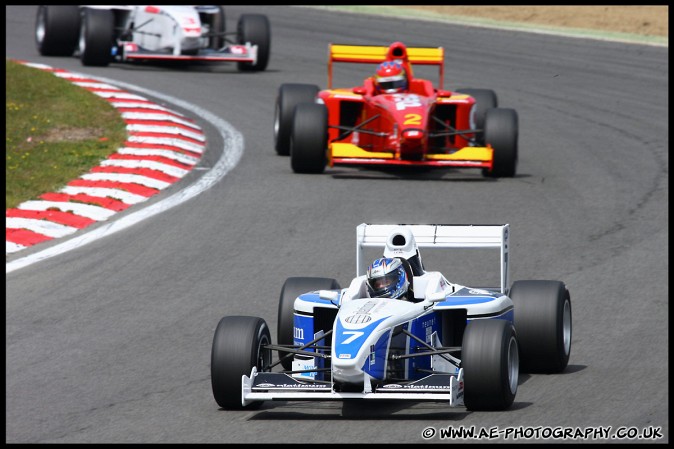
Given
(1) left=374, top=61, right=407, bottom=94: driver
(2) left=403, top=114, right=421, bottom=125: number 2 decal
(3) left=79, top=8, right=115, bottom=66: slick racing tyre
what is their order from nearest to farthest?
(2) left=403, top=114, right=421, bottom=125: number 2 decal < (1) left=374, top=61, right=407, bottom=94: driver < (3) left=79, top=8, right=115, bottom=66: slick racing tyre

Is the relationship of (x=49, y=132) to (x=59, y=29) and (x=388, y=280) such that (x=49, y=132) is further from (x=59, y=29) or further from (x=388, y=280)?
(x=388, y=280)

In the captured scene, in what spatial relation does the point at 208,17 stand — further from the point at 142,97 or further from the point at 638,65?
the point at 638,65

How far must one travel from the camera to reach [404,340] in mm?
8539

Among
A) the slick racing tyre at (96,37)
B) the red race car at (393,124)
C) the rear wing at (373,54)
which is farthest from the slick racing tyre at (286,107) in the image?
the slick racing tyre at (96,37)

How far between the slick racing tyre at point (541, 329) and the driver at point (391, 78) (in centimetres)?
798

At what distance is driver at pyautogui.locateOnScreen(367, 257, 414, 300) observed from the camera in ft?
28.5

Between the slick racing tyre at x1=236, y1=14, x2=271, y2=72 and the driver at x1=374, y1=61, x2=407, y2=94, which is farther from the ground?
the slick racing tyre at x1=236, y1=14, x2=271, y2=72

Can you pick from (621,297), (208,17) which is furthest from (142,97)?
(621,297)

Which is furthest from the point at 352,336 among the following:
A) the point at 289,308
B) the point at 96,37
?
the point at 96,37

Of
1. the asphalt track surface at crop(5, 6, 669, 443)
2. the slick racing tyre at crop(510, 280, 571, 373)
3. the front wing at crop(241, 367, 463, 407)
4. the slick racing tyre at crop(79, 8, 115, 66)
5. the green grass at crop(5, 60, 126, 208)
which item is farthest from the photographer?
the slick racing tyre at crop(79, 8, 115, 66)

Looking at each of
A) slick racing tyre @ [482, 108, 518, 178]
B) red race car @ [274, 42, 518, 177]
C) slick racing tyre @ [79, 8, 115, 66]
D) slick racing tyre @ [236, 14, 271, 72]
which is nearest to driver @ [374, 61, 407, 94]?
red race car @ [274, 42, 518, 177]

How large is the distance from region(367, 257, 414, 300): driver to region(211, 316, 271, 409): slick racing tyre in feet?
2.60

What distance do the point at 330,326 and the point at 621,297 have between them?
330 cm

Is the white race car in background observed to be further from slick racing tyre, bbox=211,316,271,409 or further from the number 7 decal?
the number 7 decal
